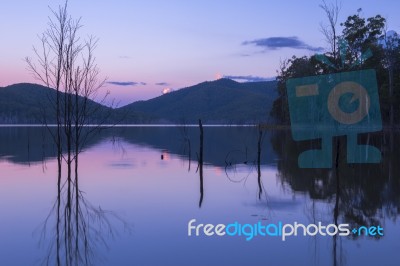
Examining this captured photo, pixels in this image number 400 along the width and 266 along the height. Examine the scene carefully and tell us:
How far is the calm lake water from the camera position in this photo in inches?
393

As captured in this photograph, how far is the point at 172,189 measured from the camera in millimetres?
20078

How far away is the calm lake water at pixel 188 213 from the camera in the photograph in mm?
9992

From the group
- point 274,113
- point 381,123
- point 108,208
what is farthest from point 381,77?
point 108,208
